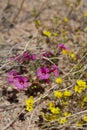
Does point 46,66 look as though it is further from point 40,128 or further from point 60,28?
point 60,28

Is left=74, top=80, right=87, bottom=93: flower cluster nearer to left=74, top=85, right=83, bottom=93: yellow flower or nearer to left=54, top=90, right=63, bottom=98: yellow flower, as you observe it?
left=74, top=85, right=83, bottom=93: yellow flower

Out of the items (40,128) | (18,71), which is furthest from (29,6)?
(40,128)

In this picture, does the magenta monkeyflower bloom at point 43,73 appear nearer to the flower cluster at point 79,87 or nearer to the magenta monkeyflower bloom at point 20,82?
the magenta monkeyflower bloom at point 20,82

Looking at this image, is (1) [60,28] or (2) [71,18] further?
(2) [71,18]

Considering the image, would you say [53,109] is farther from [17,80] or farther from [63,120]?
[17,80]

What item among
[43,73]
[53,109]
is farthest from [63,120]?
[43,73]

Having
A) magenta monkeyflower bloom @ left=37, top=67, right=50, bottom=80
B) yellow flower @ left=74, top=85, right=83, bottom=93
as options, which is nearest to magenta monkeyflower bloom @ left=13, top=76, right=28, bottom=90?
magenta monkeyflower bloom @ left=37, top=67, right=50, bottom=80
